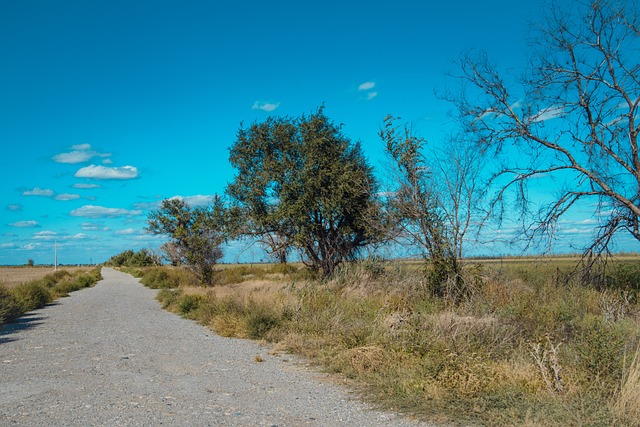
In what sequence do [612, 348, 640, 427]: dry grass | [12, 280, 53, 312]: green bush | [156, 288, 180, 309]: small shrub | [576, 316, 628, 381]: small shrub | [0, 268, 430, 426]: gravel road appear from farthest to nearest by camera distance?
[156, 288, 180, 309]: small shrub, [12, 280, 53, 312]: green bush, [576, 316, 628, 381]: small shrub, [0, 268, 430, 426]: gravel road, [612, 348, 640, 427]: dry grass

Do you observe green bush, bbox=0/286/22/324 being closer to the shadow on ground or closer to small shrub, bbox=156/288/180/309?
the shadow on ground

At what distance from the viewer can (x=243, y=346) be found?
10.7 meters

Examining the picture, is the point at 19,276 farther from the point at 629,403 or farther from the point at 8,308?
the point at 629,403

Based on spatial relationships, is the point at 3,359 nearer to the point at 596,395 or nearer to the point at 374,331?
the point at 374,331

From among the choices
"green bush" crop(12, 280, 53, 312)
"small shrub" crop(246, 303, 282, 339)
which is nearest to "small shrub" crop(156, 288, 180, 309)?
"green bush" crop(12, 280, 53, 312)

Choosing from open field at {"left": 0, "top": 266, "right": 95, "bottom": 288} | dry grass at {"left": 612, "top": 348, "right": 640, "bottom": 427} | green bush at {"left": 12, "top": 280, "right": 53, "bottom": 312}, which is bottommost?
dry grass at {"left": 612, "top": 348, "right": 640, "bottom": 427}

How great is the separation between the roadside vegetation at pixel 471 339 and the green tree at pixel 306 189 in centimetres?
606

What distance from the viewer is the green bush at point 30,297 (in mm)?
18577

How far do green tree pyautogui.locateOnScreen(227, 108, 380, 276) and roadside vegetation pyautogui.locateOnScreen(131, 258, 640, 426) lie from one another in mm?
6056

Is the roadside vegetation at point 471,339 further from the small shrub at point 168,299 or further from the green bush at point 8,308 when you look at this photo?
the green bush at point 8,308

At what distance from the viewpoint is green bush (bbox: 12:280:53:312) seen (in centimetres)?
1858

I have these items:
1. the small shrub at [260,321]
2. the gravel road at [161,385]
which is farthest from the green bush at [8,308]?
the small shrub at [260,321]

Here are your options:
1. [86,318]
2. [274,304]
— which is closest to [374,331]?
[274,304]

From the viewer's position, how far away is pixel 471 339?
791 centimetres
